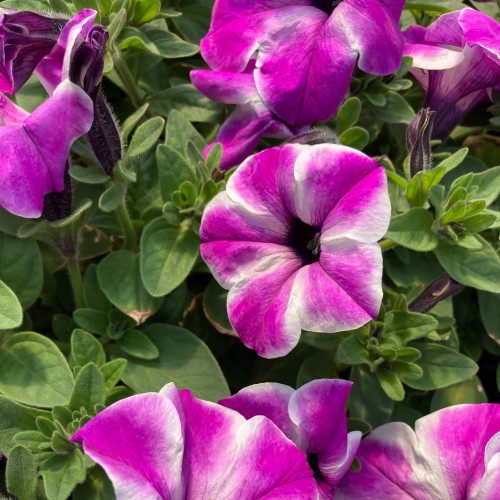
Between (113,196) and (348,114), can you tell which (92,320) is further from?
(348,114)

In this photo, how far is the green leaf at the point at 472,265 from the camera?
0.95 meters

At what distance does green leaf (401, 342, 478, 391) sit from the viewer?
0.99 meters

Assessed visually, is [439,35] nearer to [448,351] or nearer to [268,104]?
[268,104]

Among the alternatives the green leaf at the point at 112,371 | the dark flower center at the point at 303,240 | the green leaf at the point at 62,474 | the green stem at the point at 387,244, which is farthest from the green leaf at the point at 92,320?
the green stem at the point at 387,244

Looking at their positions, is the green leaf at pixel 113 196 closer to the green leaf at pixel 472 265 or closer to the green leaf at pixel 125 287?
the green leaf at pixel 125 287

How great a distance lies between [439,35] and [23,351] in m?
0.78

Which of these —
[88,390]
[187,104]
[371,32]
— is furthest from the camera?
[187,104]

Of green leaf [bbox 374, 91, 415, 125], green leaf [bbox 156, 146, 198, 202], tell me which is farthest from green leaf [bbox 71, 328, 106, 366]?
green leaf [bbox 374, 91, 415, 125]

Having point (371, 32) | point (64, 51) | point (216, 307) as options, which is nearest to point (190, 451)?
point (216, 307)

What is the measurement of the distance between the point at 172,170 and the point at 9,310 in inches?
12.2

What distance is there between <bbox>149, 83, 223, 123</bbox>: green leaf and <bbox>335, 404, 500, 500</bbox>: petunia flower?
0.59 meters

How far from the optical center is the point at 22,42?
0.86 m

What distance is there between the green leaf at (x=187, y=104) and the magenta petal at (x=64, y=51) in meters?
0.31

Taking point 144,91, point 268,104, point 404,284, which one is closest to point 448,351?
point 404,284
